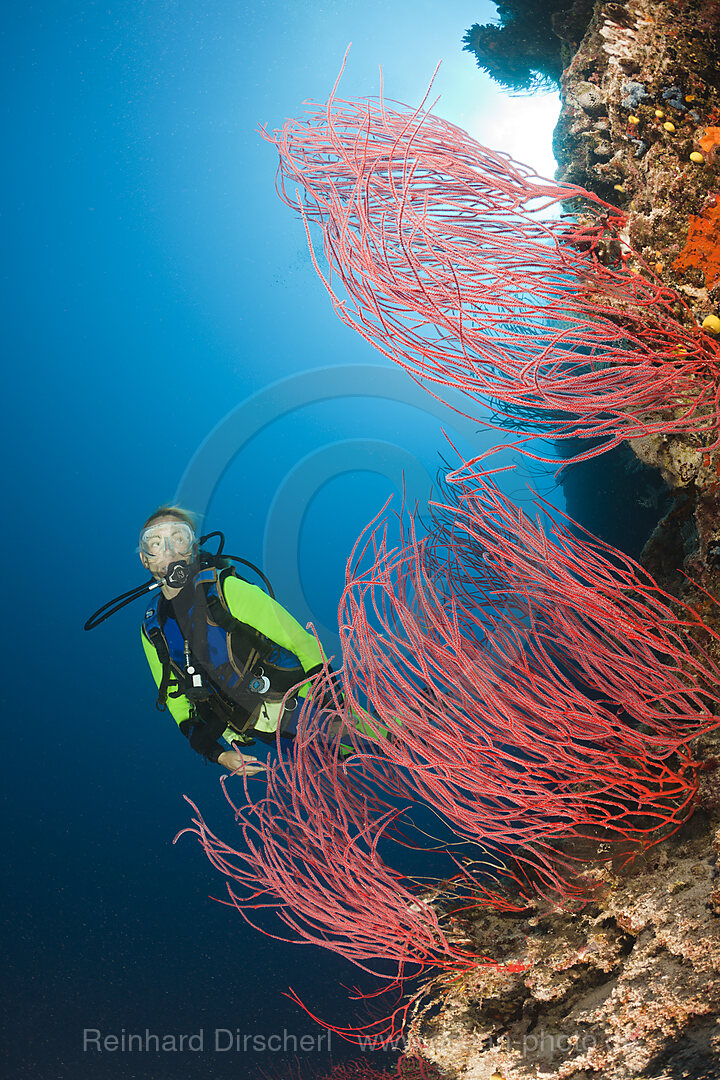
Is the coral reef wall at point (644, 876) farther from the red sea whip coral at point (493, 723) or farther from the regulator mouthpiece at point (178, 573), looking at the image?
the regulator mouthpiece at point (178, 573)

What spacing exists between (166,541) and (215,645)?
0.62 meters

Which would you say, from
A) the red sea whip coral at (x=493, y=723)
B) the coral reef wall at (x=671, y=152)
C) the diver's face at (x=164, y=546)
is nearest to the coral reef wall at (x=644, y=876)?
the coral reef wall at (x=671, y=152)

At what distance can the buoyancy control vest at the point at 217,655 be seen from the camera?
98.5 inches

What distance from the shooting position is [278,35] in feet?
21.3

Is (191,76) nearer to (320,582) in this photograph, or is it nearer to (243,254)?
(243,254)

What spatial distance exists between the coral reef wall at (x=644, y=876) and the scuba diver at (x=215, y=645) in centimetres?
132

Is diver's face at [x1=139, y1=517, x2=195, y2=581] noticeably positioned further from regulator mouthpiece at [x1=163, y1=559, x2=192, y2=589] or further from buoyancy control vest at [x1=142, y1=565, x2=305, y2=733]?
buoyancy control vest at [x1=142, y1=565, x2=305, y2=733]

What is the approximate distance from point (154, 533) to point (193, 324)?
932cm

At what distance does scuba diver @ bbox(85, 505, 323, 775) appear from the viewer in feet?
8.13

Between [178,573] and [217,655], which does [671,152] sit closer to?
[178,573]

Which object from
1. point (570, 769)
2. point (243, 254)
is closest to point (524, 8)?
point (570, 769)

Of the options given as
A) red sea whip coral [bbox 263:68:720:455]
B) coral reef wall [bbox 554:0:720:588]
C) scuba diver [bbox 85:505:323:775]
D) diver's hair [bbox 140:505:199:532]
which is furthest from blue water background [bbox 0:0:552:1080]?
coral reef wall [bbox 554:0:720:588]

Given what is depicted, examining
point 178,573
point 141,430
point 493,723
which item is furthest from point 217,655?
point 141,430

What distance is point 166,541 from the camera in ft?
8.59
